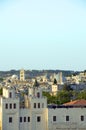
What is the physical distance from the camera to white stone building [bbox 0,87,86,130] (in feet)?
166

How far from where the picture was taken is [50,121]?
51.2 metres

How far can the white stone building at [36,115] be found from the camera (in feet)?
166

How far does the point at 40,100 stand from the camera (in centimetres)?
5103

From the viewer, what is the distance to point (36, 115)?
51.2m

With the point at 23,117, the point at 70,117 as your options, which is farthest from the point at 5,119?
the point at 70,117

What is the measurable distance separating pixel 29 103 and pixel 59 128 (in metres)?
2.67

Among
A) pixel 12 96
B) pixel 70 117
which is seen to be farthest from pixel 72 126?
pixel 12 96

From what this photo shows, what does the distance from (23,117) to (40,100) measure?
5.36ft

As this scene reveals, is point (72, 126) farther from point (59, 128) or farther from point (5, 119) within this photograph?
point (5, 119)

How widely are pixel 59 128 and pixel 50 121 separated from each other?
0.84 meters

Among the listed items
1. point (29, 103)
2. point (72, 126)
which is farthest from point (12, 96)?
point (72, 126)

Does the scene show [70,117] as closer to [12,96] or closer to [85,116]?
[85,116]

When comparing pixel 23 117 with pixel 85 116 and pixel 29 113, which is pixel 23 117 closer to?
pixel 29 113

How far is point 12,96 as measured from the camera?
5084 cm
